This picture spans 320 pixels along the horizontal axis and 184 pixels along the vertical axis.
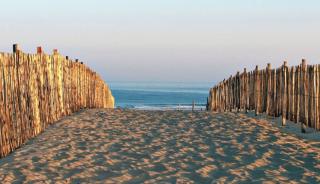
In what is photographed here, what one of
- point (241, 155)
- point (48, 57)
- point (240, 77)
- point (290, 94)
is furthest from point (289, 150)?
point (240, 77)

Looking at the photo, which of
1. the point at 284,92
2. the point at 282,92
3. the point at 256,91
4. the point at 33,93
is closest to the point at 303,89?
the point at 284,92

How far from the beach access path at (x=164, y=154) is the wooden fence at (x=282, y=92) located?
2.08 feet

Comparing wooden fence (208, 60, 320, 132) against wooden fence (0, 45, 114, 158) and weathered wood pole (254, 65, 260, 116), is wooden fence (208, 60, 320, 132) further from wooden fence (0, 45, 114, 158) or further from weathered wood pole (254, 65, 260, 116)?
wooden fence (0, 45, 114, 158)

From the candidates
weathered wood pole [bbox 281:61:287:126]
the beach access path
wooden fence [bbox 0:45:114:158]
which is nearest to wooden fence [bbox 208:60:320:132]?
weathered wood pole [bbox 281:61:287:126]

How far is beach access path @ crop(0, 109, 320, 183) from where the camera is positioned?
6371mm

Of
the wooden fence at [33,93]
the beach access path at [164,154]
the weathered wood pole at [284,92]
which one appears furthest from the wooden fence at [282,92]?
the wooden fence at [33,93]

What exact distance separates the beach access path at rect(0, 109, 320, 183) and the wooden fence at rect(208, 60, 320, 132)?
63 centimetres

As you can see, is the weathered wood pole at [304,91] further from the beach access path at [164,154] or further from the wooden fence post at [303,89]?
the beach access path at [164,154]

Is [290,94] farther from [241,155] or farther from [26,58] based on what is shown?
[26,58]

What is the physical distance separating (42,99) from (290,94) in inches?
217

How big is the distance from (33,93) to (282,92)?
5.79m

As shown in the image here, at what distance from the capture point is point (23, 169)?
681 centimetres

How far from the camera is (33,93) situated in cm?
978

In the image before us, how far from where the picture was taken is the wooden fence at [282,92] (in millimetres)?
10250
